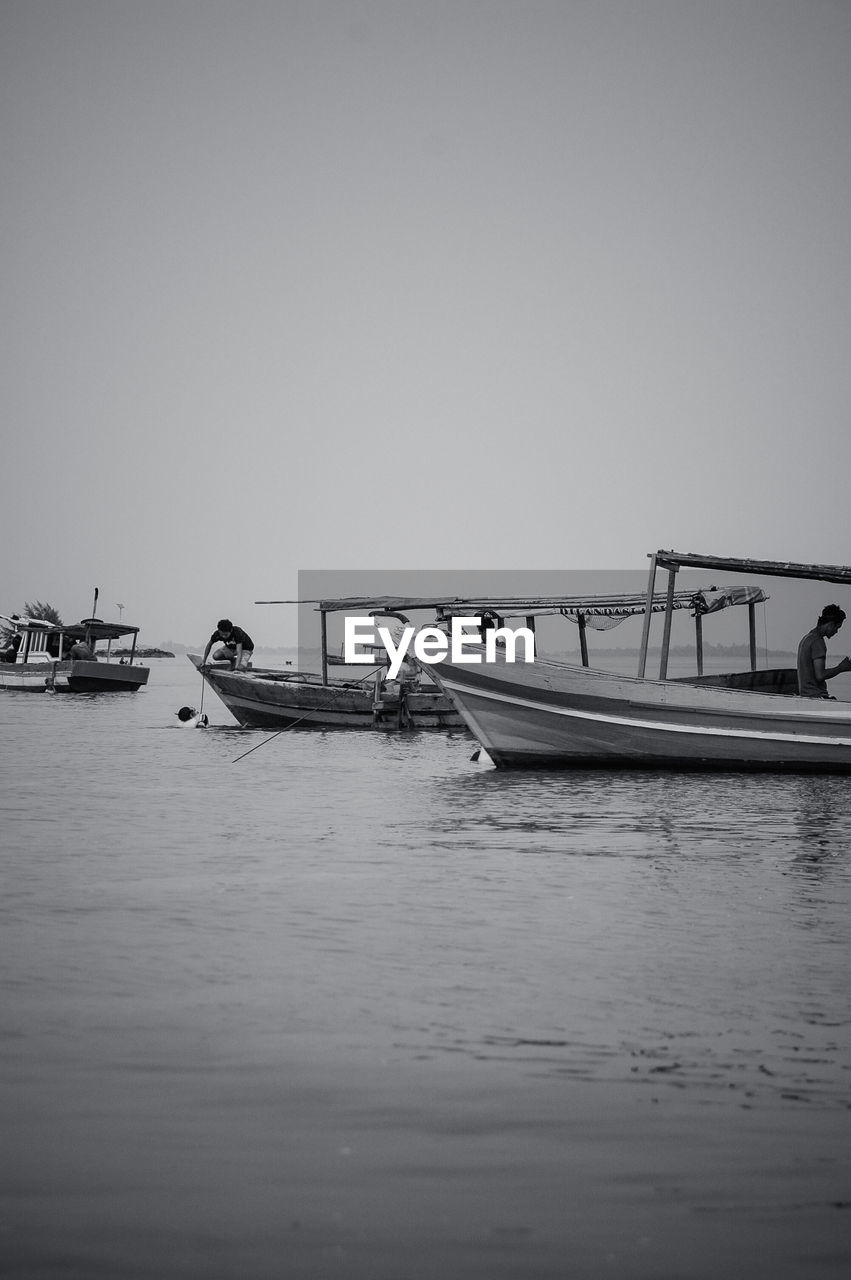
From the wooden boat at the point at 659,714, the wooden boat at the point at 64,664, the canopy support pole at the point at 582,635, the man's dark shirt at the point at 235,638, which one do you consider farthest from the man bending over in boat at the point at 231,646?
the wooden boat at the point at 64,664

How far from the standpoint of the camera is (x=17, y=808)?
13.0 metres

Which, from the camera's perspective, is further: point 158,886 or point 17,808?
point 17,808

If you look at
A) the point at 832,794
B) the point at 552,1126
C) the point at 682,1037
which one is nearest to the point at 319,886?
the point at 682,1037

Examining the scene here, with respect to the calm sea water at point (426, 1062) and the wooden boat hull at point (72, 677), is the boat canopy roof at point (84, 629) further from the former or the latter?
the calm sea water at point (426, 1062)

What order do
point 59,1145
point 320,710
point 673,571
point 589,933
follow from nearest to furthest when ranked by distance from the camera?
point 59,1145 → point 589,933 → point 673,571 → point 320,710

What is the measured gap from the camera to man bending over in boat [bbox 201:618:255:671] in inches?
1139

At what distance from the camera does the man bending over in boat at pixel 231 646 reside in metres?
28.9

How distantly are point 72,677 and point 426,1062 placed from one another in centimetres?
4660

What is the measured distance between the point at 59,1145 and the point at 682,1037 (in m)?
2.44

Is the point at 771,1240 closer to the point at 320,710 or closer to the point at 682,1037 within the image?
the point at 682,1037

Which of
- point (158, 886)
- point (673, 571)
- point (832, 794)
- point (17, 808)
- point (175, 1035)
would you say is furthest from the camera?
point (673, 571)

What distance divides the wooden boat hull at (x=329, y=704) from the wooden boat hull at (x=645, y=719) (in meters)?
10.3

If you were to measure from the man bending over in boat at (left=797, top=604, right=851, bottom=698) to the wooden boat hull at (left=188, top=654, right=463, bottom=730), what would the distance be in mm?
12494

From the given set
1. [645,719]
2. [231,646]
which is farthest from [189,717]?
[645,719]
